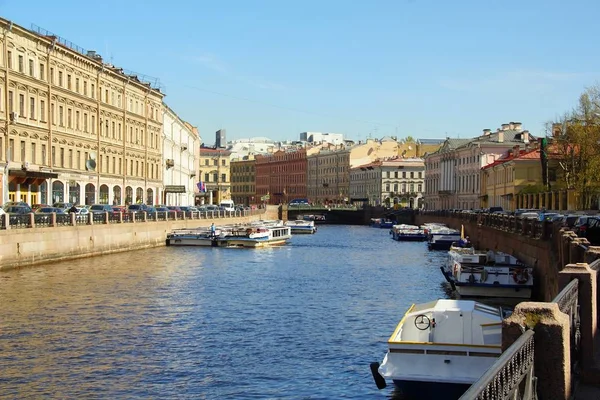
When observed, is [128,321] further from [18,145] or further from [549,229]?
[18,145]

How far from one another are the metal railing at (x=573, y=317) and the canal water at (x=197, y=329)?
5596 mm

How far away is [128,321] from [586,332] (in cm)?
1556

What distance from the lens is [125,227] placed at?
5478 cm

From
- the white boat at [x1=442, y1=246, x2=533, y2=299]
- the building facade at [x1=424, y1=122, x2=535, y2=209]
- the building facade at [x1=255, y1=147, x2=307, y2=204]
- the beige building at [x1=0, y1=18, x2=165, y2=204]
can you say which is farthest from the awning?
the building facade at [x1=255, y1=147, x2=307, y2=204]

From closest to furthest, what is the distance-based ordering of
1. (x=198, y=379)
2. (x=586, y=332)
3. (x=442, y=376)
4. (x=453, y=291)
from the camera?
1. (x=586, y=332)
2. (x=442, y=376)
3. (x=198, y=379)
4. (x=453, y=291)

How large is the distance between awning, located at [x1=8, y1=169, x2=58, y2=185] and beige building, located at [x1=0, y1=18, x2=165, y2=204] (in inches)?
2.9

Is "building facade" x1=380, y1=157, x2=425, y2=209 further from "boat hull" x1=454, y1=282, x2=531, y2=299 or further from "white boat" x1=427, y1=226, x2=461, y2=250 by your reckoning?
"boat hull" x1=454, y1=282, x2=531, y2=299

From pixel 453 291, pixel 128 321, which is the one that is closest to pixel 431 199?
pixel 453 291

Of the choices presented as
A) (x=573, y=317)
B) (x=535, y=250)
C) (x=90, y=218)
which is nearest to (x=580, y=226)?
(x=535, y=250)

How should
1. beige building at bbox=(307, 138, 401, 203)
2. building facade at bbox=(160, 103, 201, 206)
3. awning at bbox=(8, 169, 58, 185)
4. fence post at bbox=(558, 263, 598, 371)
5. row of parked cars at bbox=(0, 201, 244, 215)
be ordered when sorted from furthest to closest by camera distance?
beige building at bbox=(307, 138, 401, 203) → building facade at bbox=(160, 103, 201, 206) → awning at bbox=(8, 169, 58, 185) → row of parked cars at bbox=(0, 201, 244, 215) → fence post at bbox=(558, 263, 598, 371)

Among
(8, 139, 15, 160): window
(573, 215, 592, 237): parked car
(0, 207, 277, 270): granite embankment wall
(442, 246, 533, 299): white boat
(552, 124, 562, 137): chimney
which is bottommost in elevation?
(442, 246, 533, 299): white boat

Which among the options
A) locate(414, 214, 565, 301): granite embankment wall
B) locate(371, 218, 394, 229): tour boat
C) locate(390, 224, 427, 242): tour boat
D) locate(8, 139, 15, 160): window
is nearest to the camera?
locate(414, 214, 565, 301): granite embankment wall

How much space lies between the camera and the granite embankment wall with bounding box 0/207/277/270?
38.2 m

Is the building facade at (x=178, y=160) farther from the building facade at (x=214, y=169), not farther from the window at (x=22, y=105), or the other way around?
the building facade at (x=214, y=169)
